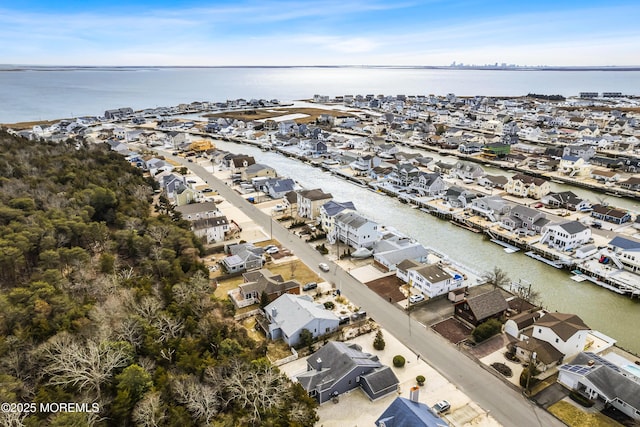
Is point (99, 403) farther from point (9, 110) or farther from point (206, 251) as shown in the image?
point (9, 110)

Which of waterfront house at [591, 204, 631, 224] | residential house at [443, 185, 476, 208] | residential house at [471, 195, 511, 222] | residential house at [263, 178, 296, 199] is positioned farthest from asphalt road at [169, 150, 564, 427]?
waterfront house at [591, 204, 631, 224]

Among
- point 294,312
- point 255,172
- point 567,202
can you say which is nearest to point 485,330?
point 294,312

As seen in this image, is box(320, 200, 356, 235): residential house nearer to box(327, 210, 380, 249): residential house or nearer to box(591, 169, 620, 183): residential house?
box(327, 210, 380, 249): residential house

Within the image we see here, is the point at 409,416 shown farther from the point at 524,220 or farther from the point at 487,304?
the point at 524,220

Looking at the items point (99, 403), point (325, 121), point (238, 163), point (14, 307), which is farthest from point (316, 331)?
point (325, 121)

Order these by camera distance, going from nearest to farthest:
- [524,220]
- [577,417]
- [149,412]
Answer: [149,412]
[577,417]
[524,220]

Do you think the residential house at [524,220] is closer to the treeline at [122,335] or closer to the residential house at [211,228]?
the residential house at [211,228]
